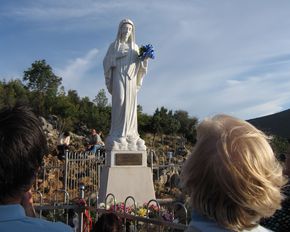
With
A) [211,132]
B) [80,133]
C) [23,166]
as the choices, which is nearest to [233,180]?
[211,132]

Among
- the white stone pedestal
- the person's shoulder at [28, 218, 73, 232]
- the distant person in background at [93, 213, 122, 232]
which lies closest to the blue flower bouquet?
the white stone pedestal

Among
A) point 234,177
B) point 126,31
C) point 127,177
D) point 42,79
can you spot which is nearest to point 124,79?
point 126,31

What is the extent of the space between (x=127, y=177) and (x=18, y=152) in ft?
24.8

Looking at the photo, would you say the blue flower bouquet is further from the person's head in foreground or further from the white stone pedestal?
the person's head in foreground

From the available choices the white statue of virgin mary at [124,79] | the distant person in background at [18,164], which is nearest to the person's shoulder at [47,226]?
the distant person in background at [18,164]

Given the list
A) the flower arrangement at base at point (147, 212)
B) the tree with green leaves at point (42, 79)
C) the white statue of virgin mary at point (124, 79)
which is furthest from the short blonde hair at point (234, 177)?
the tree with green leaves at point (42, 79)

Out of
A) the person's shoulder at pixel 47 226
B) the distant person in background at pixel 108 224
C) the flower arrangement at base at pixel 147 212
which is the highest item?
the person's shoulder at pixel 47 226

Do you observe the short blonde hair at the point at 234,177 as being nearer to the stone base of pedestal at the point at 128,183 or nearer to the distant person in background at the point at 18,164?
the distant person in background at the point at 18,164

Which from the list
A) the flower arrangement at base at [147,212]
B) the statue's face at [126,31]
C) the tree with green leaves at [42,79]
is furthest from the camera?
the tree with green leaves at [42,79]

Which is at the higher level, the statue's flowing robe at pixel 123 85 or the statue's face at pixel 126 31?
the statue's face at pixel 126 31

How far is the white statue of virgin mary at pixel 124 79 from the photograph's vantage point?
9.34 metres

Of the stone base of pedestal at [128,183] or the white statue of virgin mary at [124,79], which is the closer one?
the stone base of pedestal at [128,183]

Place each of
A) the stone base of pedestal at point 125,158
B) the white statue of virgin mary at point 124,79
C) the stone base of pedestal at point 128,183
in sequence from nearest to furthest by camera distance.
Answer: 1. the stone base of pedestal at point 128,183
2. the stone base of pedestal at point 125,158
3. the white statue of virgin mary at point 124,79

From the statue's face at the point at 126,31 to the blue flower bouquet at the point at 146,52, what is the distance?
18.0 inches
